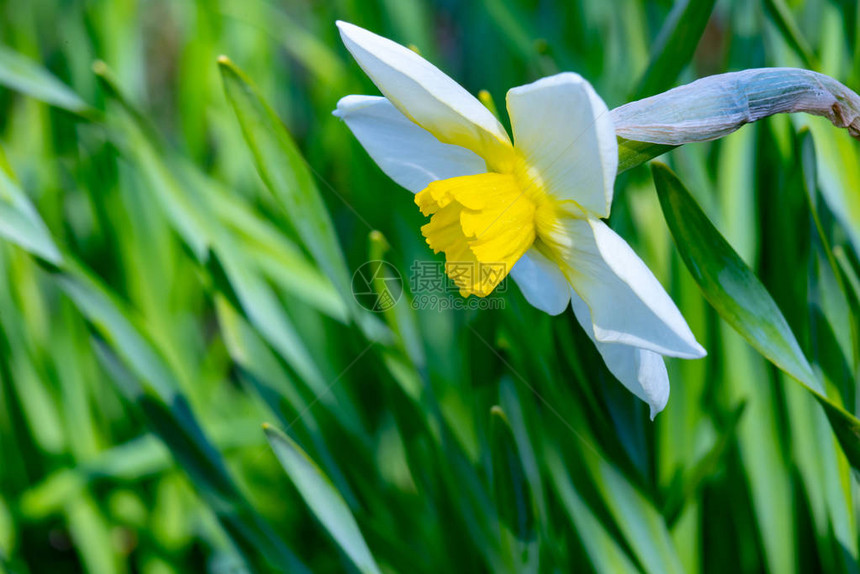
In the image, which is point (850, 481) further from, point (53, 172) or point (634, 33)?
point (53, 172)

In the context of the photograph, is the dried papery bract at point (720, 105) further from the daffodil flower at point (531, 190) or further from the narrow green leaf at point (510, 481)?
the narrow green leaf at point (510, 481)

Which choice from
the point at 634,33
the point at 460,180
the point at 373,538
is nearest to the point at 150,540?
the point at 373,538

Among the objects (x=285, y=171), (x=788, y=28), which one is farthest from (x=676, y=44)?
(x=285, y=171)

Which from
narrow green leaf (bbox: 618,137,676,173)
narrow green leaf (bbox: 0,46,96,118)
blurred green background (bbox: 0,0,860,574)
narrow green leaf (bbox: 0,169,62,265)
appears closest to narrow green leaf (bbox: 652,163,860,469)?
narrow green leaf (bbox: 618,137,676,173)
